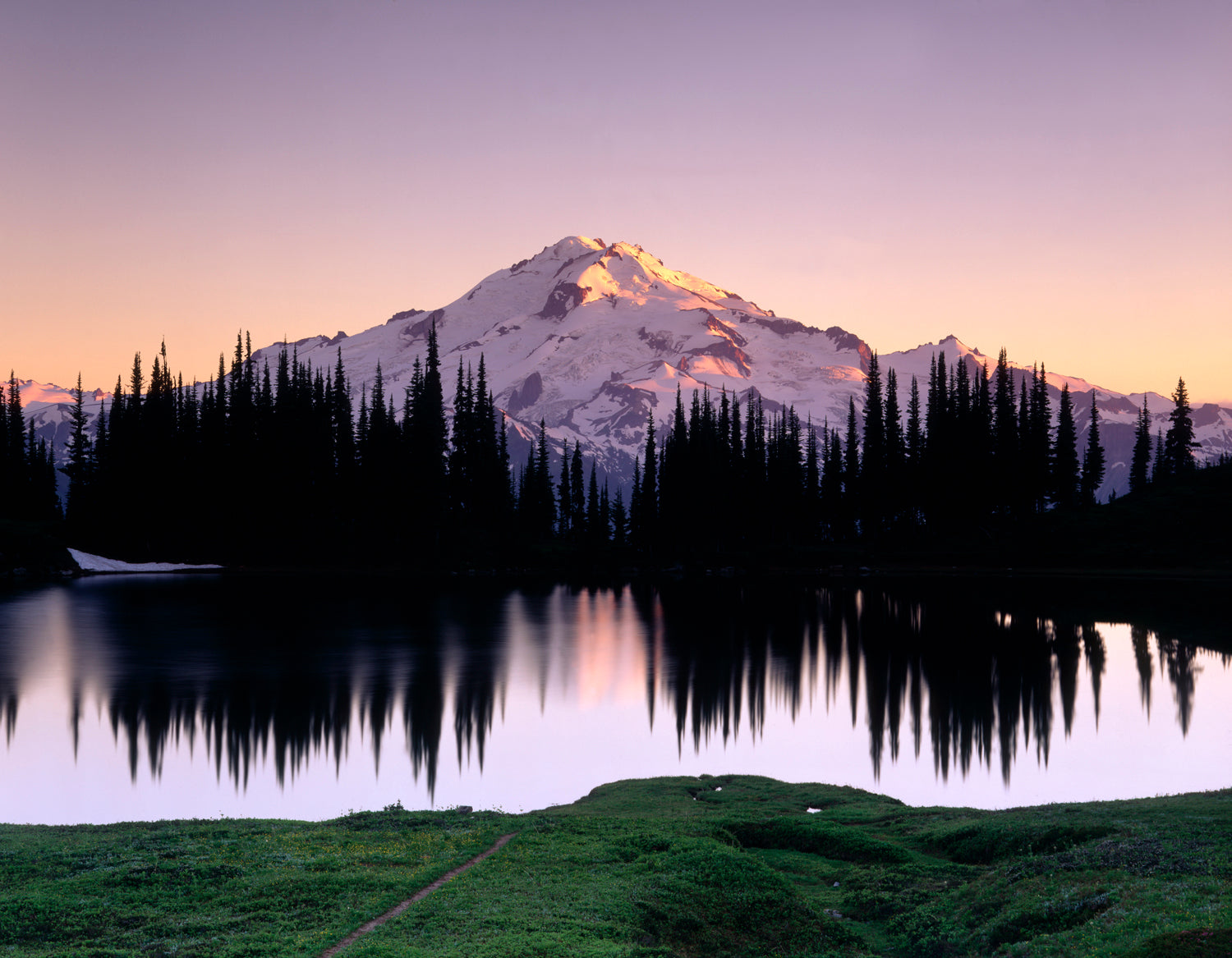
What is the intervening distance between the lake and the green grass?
347 inches

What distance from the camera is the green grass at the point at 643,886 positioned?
14.6 meters

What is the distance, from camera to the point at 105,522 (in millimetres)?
137125

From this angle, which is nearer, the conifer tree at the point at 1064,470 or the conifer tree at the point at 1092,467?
the conifer tree at the point at 1064,470

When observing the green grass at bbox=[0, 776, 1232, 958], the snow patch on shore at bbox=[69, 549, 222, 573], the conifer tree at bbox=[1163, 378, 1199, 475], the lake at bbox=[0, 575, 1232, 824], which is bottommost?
the lake at bbox=[0, 575, 1232, 824]

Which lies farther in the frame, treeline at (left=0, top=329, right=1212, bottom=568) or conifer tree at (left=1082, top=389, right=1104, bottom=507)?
conifer tree at (left=1082, top=389, right=1104, bottom=507)

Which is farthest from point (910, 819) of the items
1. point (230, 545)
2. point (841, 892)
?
point (230, 545)

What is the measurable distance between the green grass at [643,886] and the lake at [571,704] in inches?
347

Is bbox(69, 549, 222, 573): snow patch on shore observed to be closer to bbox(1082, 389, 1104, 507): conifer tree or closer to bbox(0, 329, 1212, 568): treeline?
bbox(0, 329, 1212, 568): treeline

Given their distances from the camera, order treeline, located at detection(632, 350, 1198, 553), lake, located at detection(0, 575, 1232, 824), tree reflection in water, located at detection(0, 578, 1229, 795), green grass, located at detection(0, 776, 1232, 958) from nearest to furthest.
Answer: green grass, located at detection(0, 776, 1232, 958) → lake, located at detection(0, 575, 1232, 824) → tree reflection in water, located at detection(0, 578, 1229, 795) → treeline, located at detection(632, 350, 1198, 553)

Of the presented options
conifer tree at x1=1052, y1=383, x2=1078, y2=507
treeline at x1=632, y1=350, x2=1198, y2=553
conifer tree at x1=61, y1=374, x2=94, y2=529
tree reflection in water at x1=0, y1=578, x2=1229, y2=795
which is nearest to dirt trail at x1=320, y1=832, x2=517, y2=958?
tree reflection in water at x1=0, y1=578, x2=1229, y2=795

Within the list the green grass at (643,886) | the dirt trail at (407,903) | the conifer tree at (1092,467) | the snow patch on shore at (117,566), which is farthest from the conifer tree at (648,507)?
the dirt trail at (407,903)

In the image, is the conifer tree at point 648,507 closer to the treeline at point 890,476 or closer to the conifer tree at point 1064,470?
the treeline at point 890,476

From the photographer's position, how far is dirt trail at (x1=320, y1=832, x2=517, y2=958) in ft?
47.1

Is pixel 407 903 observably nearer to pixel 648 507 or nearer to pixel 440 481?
pixel 440 481
